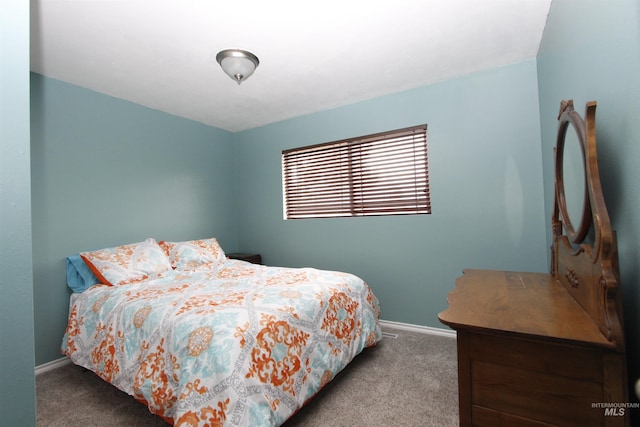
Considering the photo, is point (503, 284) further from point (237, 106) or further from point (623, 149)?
point (237, 106)

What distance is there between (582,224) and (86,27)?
2852 millimetres

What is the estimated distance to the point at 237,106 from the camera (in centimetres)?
324

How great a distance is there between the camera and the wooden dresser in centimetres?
81

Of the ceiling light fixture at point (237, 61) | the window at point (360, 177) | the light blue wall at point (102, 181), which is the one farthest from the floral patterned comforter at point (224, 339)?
the ceiling light fixture at point (237, 61)

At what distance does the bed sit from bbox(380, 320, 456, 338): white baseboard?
0.62 metres

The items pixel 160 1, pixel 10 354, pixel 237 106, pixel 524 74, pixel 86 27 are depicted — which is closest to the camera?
pixel 10 354

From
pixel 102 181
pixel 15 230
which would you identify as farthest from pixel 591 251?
pixel 102 181

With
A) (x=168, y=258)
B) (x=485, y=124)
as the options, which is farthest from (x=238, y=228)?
(x=485, y=124)

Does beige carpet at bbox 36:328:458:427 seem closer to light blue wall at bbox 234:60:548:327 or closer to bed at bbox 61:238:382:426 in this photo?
bed at bbox 61:238:382:426

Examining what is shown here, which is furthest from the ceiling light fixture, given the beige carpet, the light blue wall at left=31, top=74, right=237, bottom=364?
the beige carpet

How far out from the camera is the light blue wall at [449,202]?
243 centimetres

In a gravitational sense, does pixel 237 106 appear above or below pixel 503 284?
above

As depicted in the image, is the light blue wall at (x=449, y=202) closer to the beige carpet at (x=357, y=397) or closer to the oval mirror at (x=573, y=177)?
the beige carpet at (x=357, y=397)

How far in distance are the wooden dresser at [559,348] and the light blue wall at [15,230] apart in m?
1.22
